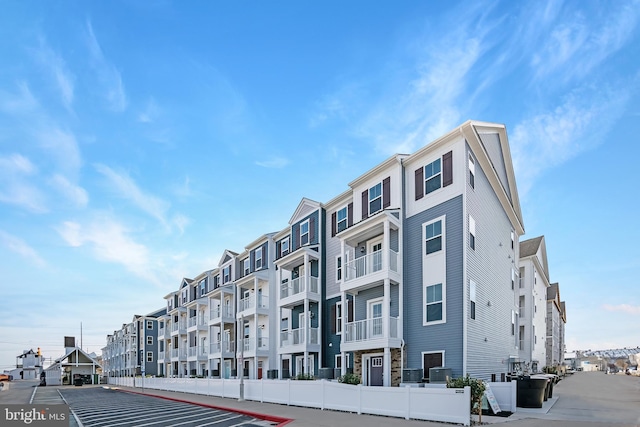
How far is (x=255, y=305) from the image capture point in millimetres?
32062

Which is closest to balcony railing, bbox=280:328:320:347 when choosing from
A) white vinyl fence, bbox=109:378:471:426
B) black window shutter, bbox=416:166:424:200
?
white vinyl fence, bbox=109:378:471:426

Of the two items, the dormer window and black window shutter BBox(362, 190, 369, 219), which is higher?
black window shutter BBox(362, 190, 369, 219)

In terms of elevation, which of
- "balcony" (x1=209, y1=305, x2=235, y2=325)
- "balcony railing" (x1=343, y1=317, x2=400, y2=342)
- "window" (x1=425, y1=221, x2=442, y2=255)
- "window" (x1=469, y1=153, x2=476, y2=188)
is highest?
"window" (x1=469, y1=153, x2=476, y2=188)

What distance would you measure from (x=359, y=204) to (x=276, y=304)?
36.7 ft

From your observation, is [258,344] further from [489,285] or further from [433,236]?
[433,236]

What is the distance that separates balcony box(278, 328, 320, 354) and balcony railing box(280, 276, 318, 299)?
2.26m

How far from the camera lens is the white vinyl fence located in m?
13.7

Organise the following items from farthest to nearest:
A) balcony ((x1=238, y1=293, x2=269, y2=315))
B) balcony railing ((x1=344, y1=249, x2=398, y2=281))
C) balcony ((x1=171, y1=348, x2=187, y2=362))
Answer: balcony ((x1=171, y1=348, x2=187, y2=362)) → balcony ((x1=238, y1=293, x2=269, y2=315)) → balcony railing ((x1=344, y1=249, x2=398, y2=281))

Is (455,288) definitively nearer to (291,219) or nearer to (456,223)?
(456,223)

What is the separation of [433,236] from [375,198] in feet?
13.9

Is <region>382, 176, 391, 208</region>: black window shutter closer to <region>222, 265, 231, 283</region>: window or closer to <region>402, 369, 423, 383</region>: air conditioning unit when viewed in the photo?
<region>402, 369, 423, 383</region>: air conditioning unit

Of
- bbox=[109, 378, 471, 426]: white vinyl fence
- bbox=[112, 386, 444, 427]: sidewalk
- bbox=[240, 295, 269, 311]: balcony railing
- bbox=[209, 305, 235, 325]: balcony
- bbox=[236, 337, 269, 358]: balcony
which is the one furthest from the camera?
bbox=[209, 305, 235, 325]: balcony

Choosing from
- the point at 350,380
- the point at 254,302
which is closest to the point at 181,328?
the point at 254,302

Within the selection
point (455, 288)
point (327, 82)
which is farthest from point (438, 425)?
point (327, 82)
